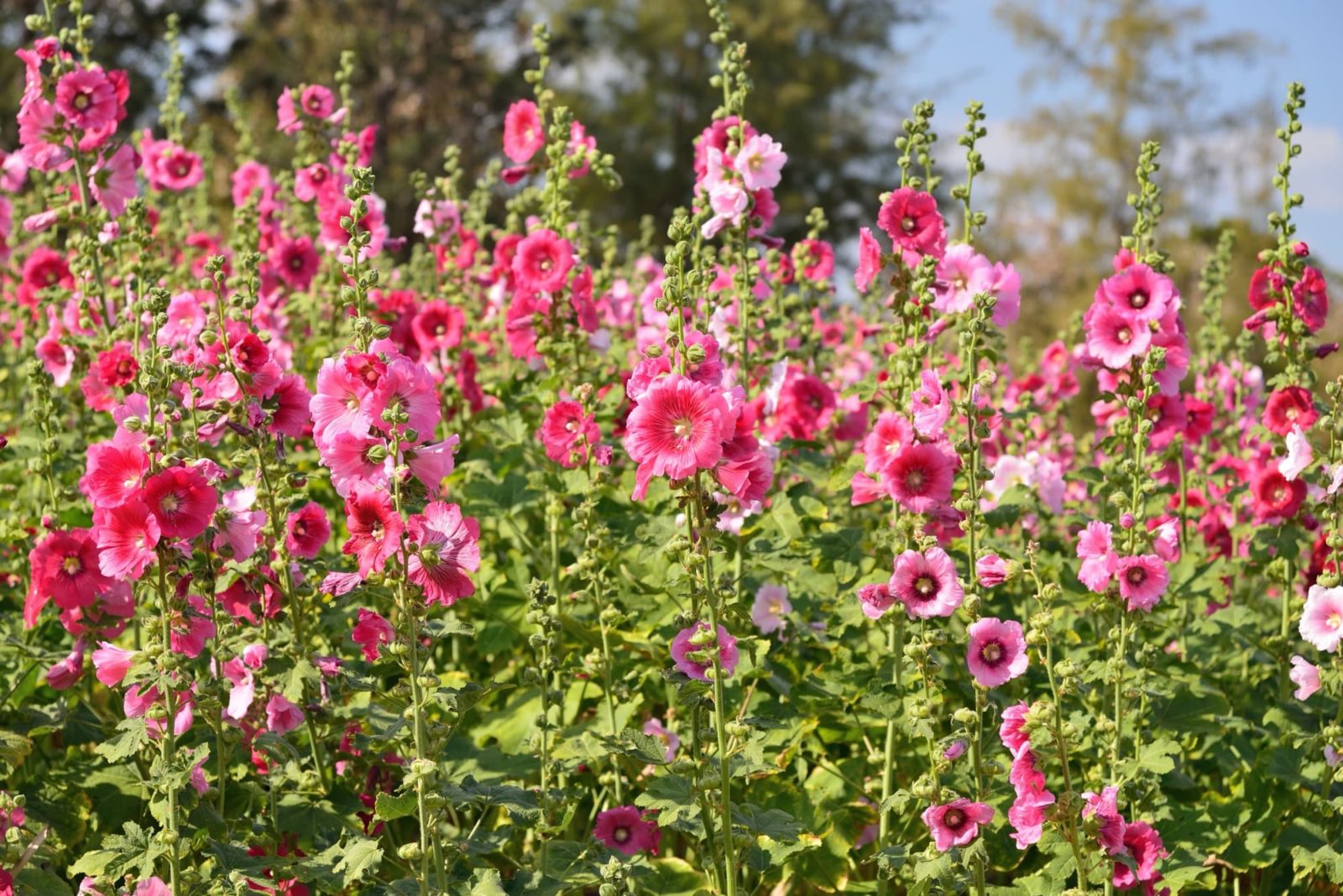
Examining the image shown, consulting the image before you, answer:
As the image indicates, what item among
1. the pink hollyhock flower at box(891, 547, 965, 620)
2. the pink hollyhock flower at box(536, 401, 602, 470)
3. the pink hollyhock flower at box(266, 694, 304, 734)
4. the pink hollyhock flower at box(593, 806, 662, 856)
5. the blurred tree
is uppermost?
the blurred tree

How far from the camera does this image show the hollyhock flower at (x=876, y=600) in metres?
3.05

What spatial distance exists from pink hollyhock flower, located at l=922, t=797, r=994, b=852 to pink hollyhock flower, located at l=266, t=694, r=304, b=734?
4.46 ft

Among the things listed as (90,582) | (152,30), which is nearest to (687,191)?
(152,30)

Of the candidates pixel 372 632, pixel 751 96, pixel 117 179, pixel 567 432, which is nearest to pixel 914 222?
pixel 567 432

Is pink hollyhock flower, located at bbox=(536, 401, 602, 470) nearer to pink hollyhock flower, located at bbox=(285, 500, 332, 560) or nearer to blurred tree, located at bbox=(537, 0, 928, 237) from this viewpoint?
pink hollyhock flower, located at bbox=(285, 500, 332, 560)

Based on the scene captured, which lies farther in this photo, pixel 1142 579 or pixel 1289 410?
→ pixel 1289 410

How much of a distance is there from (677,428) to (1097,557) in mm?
1203

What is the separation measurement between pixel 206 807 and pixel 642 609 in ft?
4.26

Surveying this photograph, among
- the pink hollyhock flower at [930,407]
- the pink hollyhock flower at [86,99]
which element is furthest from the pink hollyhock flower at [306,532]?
the pink hollyhock flower at [86,99]

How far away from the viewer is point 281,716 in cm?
320

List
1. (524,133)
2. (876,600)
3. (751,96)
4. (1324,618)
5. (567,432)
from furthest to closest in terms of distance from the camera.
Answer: (751,96) → (524,133) → (567,432) → (1324,618) → (876,600)

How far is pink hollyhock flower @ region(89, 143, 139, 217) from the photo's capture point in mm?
4094

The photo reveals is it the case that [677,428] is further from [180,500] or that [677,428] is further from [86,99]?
[86,99]

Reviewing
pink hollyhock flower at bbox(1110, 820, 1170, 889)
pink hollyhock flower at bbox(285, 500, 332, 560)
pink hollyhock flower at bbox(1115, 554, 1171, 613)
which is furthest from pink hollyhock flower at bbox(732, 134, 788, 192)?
pink hollyhock flower at bbox(1110, 820, 1170, 889)
